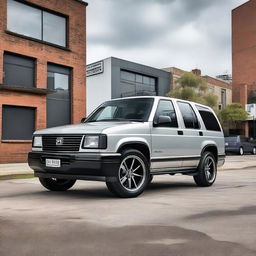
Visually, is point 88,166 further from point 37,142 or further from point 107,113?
point 107,113

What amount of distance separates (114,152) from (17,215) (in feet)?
6.47

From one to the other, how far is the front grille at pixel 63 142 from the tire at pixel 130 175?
2.61 ft

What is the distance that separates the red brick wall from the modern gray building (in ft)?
51.8

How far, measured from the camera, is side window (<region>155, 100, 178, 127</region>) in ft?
27.4

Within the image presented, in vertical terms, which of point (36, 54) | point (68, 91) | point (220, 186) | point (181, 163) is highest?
point (36, 54)

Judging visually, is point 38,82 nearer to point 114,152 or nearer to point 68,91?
point 68,91

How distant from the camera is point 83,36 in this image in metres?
24.0

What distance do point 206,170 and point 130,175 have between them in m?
2.66

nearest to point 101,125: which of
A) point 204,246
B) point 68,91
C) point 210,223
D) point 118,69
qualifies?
point 210,223

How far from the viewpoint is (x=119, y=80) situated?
39.8m

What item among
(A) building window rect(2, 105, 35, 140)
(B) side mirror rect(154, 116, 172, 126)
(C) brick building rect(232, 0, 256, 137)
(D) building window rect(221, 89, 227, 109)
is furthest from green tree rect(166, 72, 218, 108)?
Answer: (B) side mirror rect(154, 116, 172, 126)

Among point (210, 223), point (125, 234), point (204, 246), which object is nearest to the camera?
point (204, 246)

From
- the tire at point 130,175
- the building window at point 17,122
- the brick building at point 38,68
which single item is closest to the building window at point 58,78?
the brick building at point 38,68

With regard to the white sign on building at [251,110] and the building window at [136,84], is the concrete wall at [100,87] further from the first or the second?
the white sign on building at [251,110]
